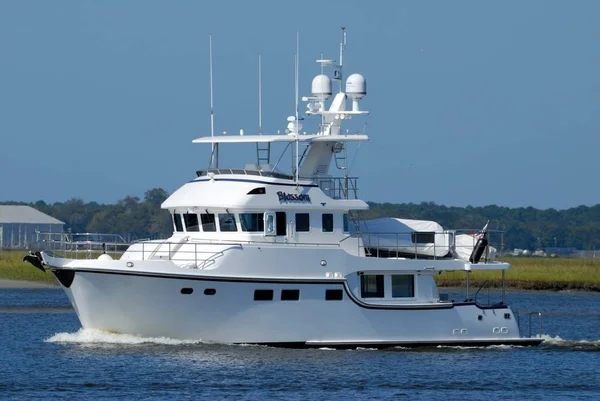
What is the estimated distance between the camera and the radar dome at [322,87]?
32781 mm

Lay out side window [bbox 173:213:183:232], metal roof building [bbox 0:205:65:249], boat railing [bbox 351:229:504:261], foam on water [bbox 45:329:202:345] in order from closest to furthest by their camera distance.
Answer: foam on water [bbox 45:329:202:345] < side window [bbox 173:213:183:232] < boat railing [bbox 351:229:504:261] < metal roof building [bbox 0:205:65:249]

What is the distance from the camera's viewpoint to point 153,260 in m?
29.4

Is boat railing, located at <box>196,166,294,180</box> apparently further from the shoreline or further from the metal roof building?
the metal roof building

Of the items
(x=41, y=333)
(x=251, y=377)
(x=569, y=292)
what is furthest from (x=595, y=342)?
(x=569, y=292)

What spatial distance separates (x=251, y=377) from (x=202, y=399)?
87.5 inches

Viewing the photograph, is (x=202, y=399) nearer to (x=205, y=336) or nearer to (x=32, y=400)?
(x=32, y=400)

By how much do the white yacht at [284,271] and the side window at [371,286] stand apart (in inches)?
1.4

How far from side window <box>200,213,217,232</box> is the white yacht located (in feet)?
0.09

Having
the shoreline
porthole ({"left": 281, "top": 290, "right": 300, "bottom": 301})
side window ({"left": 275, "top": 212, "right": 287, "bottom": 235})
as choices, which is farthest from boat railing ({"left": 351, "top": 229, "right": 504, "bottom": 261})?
the shoreline

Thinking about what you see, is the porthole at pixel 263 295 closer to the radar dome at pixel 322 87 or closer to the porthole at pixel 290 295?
the porthole at pixel 290 295

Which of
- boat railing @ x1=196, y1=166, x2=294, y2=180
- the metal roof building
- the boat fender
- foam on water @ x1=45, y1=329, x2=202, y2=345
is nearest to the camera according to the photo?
foam on water @ x1=45, y1=329, x2=202, y2=345

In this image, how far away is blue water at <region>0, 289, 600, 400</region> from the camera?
85.3 feet

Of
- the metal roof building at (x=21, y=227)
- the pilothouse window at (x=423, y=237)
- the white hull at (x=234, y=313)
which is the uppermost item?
the metal roof building at (x=21, y=227)

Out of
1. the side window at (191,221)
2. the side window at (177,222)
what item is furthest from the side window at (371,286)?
the side window at (177,222)
